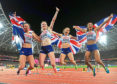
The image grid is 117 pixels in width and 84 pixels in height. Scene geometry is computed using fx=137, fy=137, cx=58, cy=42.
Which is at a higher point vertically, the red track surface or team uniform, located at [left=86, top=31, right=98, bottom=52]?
team uniform, located at [left=86, top=31, right=98, bottom=52]

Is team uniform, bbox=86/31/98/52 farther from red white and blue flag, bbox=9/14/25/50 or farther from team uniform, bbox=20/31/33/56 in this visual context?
red white and blue flag, bbox=9/14/25/50

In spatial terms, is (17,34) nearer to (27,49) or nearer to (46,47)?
(27,49)

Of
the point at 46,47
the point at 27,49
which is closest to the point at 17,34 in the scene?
the point at 27,49

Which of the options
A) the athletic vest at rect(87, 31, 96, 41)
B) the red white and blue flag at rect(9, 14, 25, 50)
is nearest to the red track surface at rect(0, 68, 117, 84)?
the red white and blue flag at rect(9, 14, 25, 50)

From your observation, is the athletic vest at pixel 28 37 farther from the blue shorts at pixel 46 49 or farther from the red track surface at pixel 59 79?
the red track surface at pixel 59 79

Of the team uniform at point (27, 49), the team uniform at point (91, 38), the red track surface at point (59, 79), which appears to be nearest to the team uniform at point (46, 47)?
the team uniform at point (27, 49)

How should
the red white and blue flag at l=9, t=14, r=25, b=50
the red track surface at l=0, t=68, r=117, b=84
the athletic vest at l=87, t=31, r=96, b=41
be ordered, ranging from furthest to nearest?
the red white and blue flag at l=9, t=14, r=25, b=50 → the athletic vest at l=87, t=31, r=96, b=41 → the red track surface at l=0, t=68, r=117, b=84

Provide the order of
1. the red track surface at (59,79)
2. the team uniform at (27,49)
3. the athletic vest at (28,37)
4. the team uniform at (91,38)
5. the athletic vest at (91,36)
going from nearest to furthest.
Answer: the red track surface at (59,79) → the team uniform at (27,49) → the athletic vest at (28,37) → the team uniform at (91,38) → the athletic vest at (91,36)

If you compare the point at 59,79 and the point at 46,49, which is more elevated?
the point at 46,49

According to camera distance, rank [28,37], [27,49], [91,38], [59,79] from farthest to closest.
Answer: [91,38] < [28,37] < [27,49] < [59,79]

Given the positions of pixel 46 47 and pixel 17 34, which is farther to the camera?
pixel 17 34

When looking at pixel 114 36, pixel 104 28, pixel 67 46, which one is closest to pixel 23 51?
pixel 67 46

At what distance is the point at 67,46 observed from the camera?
934cm

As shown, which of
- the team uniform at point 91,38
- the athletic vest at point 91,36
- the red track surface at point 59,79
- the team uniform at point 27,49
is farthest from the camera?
the athletic vest at point 91,36
